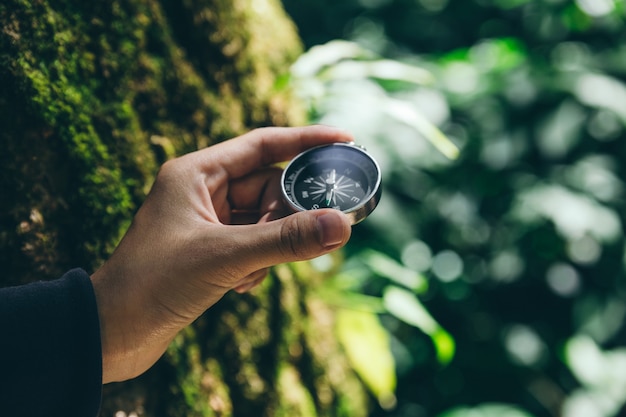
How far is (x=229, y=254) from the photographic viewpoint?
59.0 inches

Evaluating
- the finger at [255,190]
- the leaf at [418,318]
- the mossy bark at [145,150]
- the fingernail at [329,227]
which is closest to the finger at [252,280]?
the finger at [255,190]

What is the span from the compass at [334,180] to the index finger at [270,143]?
4 cm

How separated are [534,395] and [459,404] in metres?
0.46

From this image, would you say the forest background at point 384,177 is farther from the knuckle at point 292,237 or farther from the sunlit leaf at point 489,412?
the knuckle at point 292,237

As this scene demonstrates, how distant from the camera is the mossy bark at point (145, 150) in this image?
1.74m

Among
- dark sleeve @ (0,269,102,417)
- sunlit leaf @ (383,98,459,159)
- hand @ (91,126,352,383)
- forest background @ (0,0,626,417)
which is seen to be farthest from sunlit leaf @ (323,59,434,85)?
dark sleeve @ (0,269,102,417)

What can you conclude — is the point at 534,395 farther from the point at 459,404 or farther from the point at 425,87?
the point at 425,87

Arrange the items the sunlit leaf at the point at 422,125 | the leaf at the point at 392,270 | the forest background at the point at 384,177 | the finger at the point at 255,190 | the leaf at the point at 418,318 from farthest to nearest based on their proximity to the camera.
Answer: the leaf at the point at 392,270 → the leaf at the point at 418,318 → the sunlit leaf at the point at 422,125 → the finger at the point at 255,190 → the forest background at the point at 384,177

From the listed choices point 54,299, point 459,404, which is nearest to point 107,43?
point 54,299

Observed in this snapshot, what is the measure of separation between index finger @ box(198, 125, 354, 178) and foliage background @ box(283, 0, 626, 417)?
1037 millimetres

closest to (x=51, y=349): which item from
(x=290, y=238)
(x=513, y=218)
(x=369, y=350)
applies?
(x=290, y=238)

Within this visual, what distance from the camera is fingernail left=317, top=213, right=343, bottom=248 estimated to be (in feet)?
4.73

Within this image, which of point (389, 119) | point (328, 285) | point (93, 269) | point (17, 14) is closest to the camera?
point (17, 14)

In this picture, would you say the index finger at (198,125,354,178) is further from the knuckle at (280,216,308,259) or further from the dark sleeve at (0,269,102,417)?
the dark sleeve at (0,269,102,417)
